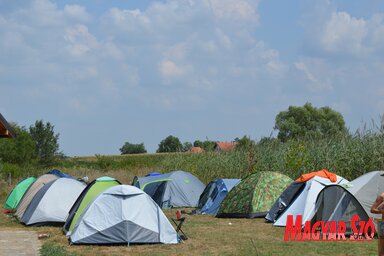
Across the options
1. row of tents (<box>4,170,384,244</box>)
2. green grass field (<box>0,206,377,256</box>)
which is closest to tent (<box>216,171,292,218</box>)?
row of tents (<box>4,170,384,244</box>)

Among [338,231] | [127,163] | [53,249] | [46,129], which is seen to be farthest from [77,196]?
[46,129]

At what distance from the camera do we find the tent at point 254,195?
59.9 ft

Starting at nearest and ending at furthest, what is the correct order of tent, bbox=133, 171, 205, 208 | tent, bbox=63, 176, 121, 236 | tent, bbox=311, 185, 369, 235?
tent, bbox=311, 185, 369, 235 → tent, bbox=63, 176, 121, 236 → tent, bbox=133, 171, 205, 208

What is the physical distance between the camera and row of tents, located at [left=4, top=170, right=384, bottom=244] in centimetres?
1312

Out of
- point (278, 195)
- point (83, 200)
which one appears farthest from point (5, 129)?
point (278, 195)

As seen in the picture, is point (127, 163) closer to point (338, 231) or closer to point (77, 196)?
point (77, 196)

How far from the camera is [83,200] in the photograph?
612 inches

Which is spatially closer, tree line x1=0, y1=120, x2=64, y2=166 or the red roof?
the red roof

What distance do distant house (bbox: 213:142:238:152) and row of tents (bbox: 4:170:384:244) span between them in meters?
6.32

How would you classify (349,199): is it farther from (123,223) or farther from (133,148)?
(133,148)

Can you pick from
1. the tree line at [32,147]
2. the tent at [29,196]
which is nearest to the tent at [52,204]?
the tent at [29,196]

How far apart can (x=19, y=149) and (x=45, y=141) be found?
3623mm
